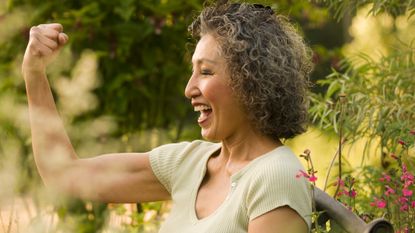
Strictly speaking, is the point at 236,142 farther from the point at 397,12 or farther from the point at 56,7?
the point at 56,7

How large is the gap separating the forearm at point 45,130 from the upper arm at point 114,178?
0.04 metres

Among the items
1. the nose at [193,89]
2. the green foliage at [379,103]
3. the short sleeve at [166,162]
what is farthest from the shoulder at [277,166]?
the green foliage at [379,103]

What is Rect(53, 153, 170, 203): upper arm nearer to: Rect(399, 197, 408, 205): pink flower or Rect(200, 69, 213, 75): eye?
Rect(200, 69, 213, 75): eye

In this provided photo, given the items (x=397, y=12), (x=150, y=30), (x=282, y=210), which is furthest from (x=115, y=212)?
(x=282, y=210)

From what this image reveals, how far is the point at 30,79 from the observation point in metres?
2.57

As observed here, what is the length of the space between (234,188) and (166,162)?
33 cm

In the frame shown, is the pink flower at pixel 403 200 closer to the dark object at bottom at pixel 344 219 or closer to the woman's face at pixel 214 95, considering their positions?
the dark object at bottom at pixel 344 219

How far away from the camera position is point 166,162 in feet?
8.88

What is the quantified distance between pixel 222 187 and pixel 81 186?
1.47 ft

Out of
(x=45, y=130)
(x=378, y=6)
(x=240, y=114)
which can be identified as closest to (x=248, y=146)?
(x=240, y=114)

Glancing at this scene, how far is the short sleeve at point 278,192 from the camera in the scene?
89.5 inches

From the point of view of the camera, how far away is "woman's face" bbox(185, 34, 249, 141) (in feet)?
7.95

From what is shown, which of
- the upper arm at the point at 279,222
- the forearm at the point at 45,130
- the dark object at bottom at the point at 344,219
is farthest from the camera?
the forearm at the point at 45,130

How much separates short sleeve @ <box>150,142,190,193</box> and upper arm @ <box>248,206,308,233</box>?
1.56 ft
